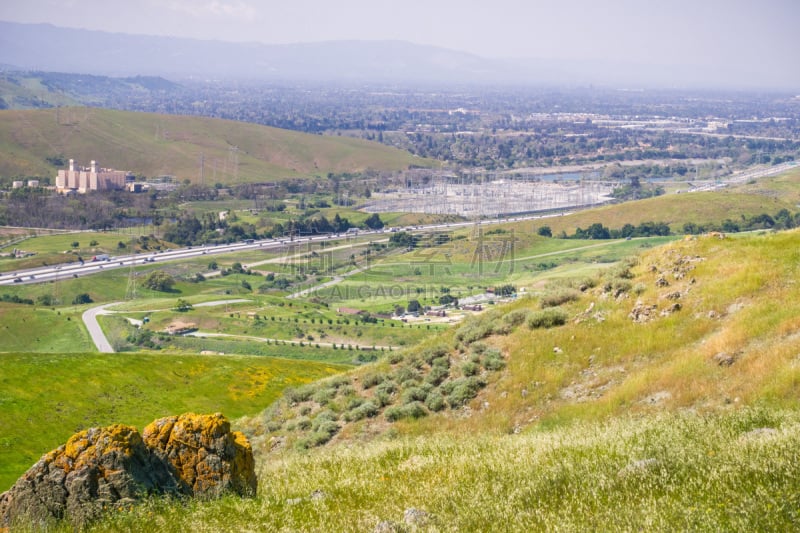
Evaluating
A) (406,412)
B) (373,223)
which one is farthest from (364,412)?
(373,223)

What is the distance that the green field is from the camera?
27.1 metres

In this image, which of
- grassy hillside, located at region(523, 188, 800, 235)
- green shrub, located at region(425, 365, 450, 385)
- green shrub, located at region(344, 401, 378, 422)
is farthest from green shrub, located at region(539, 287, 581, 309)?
grassy hillside, located at region(523, 188, 800, 235)

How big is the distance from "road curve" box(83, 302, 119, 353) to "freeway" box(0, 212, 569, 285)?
16.9m

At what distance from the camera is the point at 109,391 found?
32.8 m

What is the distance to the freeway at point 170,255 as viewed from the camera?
102 m

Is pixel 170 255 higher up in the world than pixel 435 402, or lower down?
lower down

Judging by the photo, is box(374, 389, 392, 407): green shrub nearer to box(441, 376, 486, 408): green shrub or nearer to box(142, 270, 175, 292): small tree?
box(441, 376, 486, 408): green shrub

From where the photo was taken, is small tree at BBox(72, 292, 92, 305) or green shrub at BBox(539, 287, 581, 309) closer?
green shrub at BBox(539, 287, 581, 309)

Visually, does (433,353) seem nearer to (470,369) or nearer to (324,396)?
(470,369)

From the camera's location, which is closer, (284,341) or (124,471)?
(124,471)

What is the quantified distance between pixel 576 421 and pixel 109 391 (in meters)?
24.4

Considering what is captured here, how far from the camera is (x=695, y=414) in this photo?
12.3 metres

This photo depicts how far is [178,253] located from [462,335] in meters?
110

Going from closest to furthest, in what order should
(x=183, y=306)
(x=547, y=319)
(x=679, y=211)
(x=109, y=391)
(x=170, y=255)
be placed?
(x=547, y=319) < (x=109, y=391) < (x=183, y=306) < (x=170, y=255) < (x=679, y=211)
